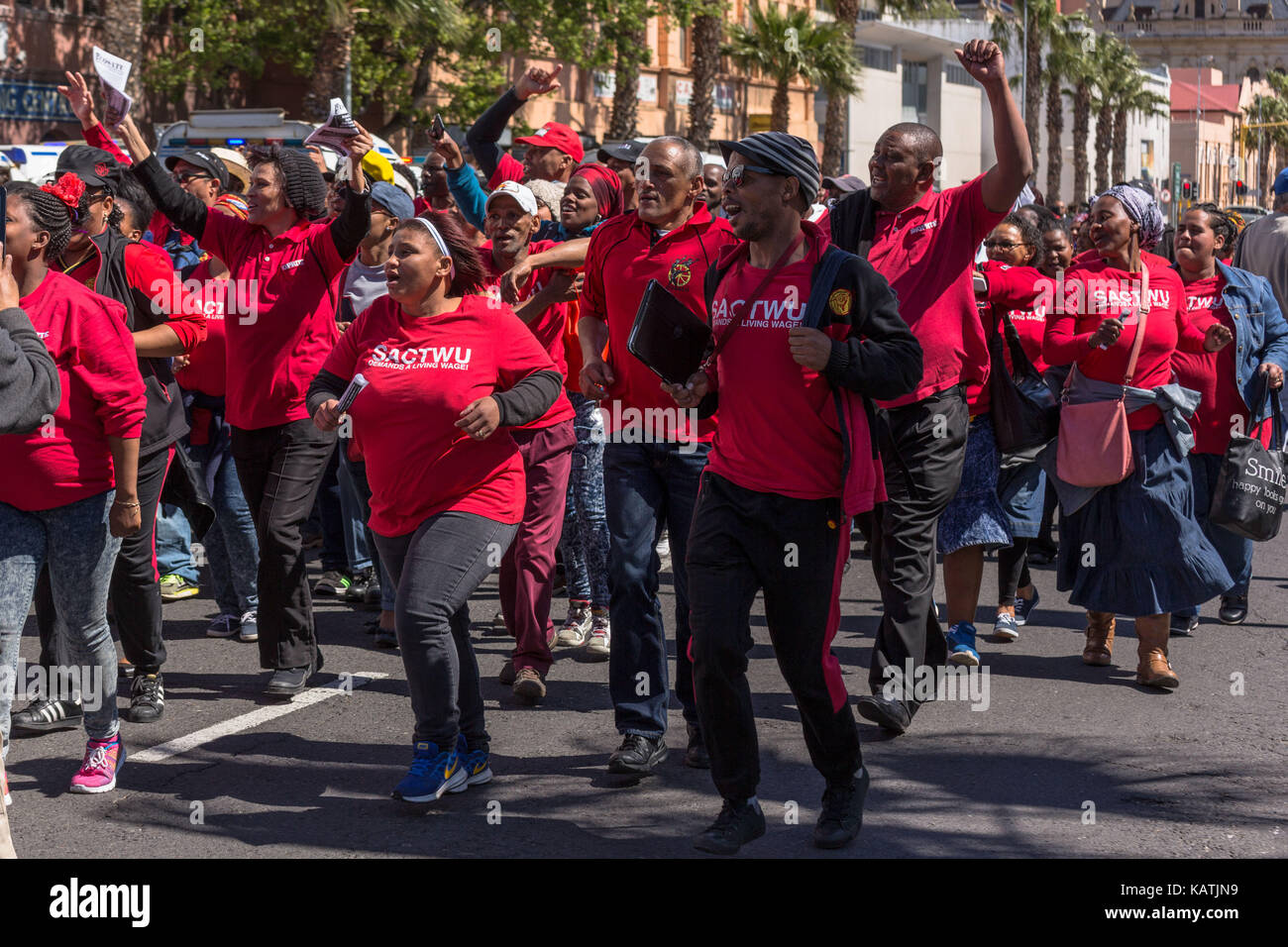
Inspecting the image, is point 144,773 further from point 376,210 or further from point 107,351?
point 376,210

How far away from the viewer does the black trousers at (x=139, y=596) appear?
626 cm

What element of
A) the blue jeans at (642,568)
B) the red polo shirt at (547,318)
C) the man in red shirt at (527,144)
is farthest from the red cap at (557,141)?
the blue jeans at (642,568)

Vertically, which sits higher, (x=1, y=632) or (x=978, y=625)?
(x=1, y=632)

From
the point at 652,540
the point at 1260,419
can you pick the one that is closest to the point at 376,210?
the point at 652,540

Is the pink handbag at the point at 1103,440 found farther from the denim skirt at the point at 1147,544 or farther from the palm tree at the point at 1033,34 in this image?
the palm tree at the point at 1033,34

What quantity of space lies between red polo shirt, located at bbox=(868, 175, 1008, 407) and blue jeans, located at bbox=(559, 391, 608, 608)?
2138 millimetres

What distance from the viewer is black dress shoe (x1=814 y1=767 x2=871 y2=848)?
4832mm

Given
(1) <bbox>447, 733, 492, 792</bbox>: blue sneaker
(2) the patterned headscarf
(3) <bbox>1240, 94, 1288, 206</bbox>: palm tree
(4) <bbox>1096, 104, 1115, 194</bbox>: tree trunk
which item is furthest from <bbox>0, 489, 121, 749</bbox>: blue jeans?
(3) <bbox>1240, 94, 1288, 206</bbox>: palm tree

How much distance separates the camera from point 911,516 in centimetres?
608

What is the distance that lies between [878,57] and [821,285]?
181 ft

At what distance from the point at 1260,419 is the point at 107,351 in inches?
219

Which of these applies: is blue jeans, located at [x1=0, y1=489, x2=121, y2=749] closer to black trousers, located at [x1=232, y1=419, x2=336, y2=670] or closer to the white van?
black trousers, located at [x1=232, y1=419, x2=336, y2=670]
